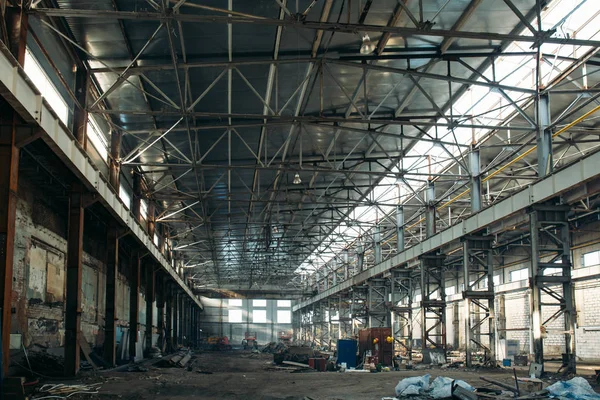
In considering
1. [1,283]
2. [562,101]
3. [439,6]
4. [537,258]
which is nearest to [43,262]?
[1,283]

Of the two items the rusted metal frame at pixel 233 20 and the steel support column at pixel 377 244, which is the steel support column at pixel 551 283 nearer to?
the rusted metal frame at pixel 233 20

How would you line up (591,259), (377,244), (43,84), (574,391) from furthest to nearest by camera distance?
(377,244)
(591,259)
(43,84)
(574,391)

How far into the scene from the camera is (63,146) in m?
14.0

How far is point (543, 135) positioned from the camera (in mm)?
19969

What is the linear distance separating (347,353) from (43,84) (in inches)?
799

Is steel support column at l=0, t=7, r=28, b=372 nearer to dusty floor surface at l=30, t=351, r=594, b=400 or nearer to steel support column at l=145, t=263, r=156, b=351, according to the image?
dusty floor surface at l=30, t=351, r=594, b=400

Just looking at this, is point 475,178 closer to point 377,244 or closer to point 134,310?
point 377,244

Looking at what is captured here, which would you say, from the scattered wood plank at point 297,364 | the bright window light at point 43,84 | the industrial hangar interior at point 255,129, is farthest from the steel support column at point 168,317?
the bright window light at point 43,84

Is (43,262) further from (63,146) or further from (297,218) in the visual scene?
(297,218)

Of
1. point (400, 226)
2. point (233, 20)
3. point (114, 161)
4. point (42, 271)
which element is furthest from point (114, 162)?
point (400, 226)

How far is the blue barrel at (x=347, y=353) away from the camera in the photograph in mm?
29188

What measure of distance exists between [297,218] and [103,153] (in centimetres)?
1975

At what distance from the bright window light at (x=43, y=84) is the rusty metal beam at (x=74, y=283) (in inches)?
95.4

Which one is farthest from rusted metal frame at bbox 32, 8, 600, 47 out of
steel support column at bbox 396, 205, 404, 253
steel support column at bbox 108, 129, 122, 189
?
steel support column at bbox 396, 205, 404, 253
